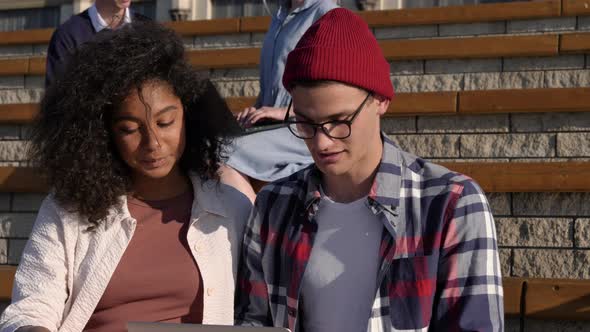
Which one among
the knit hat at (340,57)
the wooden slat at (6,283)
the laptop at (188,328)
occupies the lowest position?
the wooden slat at (6,283)

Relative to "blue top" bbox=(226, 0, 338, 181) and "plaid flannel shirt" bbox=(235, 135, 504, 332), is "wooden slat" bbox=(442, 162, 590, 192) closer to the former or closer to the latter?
"blue top" bbox=(226, 0, 338, 181)

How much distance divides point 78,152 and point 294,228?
706mm

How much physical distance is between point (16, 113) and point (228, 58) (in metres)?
1.75

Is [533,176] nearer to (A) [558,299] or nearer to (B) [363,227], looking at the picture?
(A) [558,299]

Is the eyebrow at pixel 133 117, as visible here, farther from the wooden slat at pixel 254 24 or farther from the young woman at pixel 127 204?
the wooden slat at pixel 254 24

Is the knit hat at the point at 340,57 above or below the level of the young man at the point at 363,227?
above

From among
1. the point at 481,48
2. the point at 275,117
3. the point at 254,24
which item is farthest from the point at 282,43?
the point at 254,24

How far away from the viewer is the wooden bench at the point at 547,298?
3811mm

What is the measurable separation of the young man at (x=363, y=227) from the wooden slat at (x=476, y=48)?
4.14 m

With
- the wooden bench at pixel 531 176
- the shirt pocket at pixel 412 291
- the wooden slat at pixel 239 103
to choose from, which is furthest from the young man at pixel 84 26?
the shirt pocket at pixel 412 291

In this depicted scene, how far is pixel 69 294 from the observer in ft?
9.75

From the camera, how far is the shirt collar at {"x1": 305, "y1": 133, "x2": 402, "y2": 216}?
2594mm

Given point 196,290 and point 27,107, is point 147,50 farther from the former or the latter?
point 27,107

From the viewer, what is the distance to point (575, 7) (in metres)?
7.74
